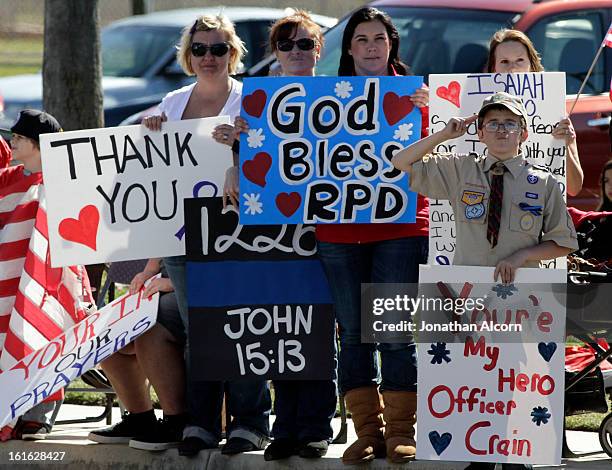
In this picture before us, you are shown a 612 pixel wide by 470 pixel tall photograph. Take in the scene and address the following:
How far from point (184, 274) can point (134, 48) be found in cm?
883

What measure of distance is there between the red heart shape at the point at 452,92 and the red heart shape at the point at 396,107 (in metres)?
0.16

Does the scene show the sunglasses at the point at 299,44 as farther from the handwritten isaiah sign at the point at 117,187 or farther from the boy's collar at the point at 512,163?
the boy's collar at the point at 512,163

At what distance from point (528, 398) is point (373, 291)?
2.60 feet

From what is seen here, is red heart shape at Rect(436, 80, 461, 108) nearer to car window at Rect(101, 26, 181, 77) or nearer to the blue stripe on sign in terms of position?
the blue stripe on sign

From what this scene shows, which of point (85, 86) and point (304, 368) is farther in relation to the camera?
point (85, 86)

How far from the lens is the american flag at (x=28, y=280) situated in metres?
6.64

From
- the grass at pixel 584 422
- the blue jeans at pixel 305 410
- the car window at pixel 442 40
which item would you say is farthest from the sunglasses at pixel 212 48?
the car window at pixel 442 40

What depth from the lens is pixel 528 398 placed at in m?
5.71

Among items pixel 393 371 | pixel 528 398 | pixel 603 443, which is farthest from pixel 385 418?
pixel 603 443

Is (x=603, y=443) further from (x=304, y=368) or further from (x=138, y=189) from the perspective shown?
(x=138, y=189)

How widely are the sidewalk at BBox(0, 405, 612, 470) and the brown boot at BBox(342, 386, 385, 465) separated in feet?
0.19

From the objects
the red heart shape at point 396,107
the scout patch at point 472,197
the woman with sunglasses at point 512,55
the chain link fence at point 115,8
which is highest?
the chain link fence at point 115,8

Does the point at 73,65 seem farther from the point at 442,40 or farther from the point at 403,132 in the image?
the point at 403,132

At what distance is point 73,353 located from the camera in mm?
6426
